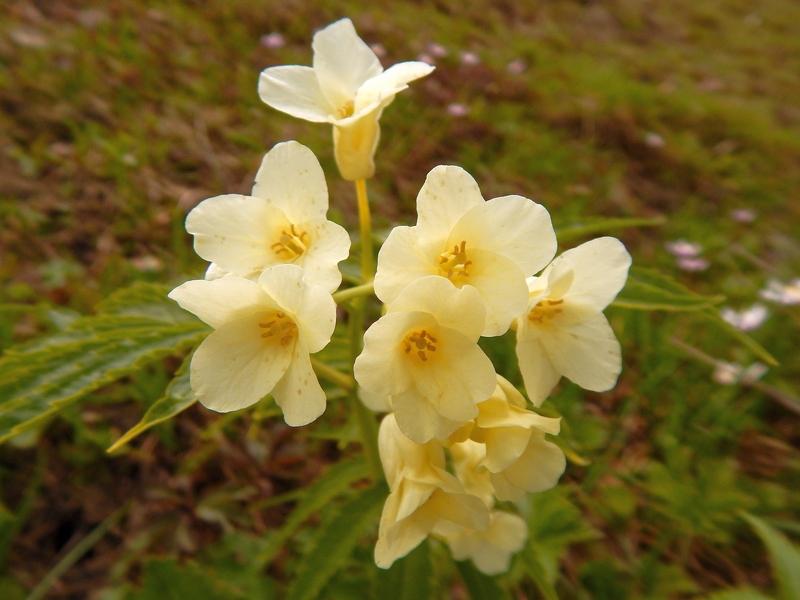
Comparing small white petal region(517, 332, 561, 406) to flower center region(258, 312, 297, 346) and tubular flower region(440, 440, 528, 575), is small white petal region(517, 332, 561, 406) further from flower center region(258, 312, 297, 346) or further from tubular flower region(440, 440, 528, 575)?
flower center region(258, 312, 297, 346)

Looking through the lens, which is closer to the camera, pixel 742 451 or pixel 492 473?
pixel 492 473

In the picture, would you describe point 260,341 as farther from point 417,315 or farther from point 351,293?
point 417,315

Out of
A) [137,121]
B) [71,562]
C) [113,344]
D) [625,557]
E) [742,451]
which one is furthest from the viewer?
[137,121]

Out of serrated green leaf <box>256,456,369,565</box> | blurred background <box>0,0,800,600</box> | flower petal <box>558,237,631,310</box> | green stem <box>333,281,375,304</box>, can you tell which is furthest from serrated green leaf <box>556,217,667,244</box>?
serrated green leaf <box>256,456,369,565</box>

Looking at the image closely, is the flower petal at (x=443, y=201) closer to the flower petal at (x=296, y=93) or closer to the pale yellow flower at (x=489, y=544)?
the flower petal at (x=296, y=93)

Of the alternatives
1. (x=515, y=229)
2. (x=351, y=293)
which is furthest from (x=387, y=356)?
(x=515, y=229)

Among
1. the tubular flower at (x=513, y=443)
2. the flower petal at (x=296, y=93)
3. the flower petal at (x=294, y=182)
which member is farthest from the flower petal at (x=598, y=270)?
the flower petal at (x=296, y=93)

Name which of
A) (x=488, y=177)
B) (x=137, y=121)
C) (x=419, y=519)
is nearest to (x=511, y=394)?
(x=419, y=519)

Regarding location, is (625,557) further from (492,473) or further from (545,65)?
(545,65)
